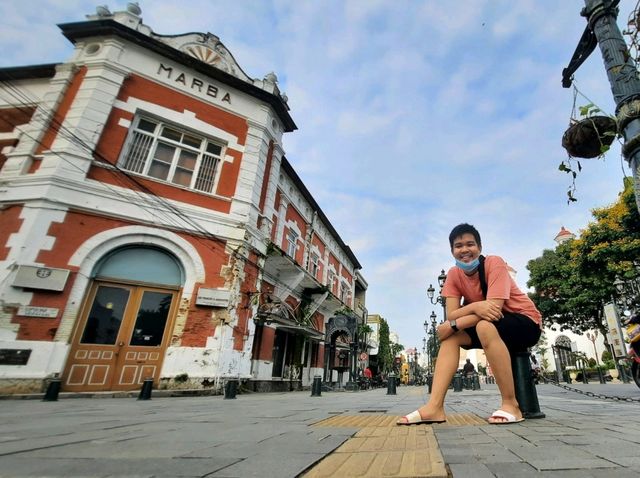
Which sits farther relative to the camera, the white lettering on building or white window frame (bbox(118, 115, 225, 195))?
the white lettering on building

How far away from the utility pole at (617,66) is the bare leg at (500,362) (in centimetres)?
140

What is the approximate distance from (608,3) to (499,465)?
13.6 feet

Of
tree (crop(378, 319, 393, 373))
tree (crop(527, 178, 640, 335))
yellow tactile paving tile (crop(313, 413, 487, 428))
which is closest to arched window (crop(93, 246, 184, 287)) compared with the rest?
yellow tactile paving tile (crop(313, 413, 487, 428))

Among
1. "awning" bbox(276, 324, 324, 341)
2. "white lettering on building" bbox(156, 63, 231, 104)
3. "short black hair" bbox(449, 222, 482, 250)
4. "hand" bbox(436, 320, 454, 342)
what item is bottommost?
"hand" bbox(436, 320, 454, 342)

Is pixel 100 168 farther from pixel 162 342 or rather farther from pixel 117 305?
pixel 162 342

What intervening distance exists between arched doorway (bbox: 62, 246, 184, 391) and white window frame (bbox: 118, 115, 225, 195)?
2.53 meters

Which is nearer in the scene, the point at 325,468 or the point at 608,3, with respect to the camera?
the point at 325,468

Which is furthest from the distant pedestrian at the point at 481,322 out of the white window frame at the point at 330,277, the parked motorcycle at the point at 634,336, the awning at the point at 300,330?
the white window frame at the point at 330,277

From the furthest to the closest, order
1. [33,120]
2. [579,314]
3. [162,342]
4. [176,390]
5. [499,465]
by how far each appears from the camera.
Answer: [579,314] → [33,120] → [162,342] → [176,390] → [499,465]

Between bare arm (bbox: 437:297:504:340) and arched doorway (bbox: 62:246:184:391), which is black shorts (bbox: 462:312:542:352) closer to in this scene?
bare arm (bbox: 437:297:504:340)

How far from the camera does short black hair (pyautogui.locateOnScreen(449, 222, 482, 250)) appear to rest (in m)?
3.05

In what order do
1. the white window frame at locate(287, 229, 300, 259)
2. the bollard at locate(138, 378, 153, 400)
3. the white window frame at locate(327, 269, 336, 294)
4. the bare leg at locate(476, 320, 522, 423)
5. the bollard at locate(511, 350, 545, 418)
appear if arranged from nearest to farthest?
the bare leg at locate(476, 320, 522, 423), the bollard at locate(511, 350, 545, 418), the bollard at locate(138, 378, 153, 400), the white window frame at locate(287, 229, 300, 259), the white window frame at locate(327, 269, 336, 294)

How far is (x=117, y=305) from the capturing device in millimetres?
8617

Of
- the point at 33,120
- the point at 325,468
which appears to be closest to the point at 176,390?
the point at 325,468
